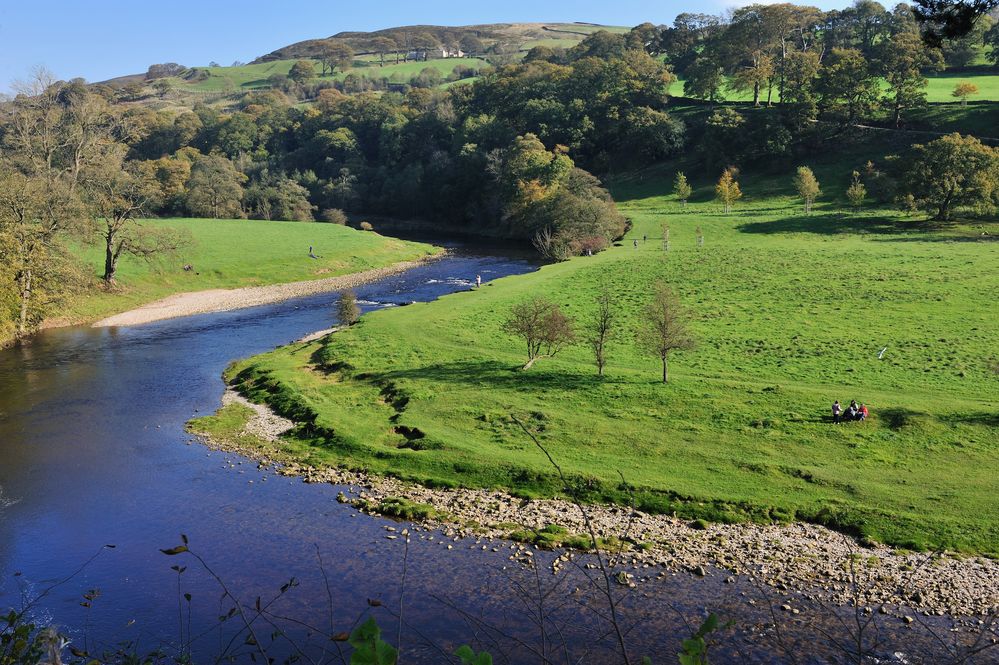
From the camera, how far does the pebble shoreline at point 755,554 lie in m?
20.4

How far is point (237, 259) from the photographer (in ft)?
265

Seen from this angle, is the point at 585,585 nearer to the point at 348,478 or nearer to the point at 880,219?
the point at 348,478

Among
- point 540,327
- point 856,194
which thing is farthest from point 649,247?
point 540,327

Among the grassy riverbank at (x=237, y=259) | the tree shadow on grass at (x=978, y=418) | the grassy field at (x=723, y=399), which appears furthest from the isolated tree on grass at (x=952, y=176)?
the grassy riverbank at (x=237, y=259)

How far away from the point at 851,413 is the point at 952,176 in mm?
54448

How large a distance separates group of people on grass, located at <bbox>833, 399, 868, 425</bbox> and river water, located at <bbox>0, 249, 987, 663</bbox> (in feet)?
39.1

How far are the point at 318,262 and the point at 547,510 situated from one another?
63.6 meters

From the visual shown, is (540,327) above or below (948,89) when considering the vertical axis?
below

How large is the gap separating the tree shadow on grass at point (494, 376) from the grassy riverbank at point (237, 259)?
108ft

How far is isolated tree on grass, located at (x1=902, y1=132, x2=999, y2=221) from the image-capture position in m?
71.1

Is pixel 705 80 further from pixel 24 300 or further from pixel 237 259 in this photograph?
pixel 24 300

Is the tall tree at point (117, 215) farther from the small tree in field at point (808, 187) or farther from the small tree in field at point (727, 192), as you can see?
the small tree in field at point (808, 187)

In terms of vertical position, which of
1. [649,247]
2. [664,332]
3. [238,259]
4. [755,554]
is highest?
[664,332]

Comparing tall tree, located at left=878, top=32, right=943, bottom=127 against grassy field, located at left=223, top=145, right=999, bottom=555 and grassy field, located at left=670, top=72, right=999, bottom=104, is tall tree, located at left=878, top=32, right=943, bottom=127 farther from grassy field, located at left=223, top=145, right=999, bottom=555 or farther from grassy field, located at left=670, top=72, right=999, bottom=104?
grassy field, located at left=223, top=145, right=999, bottom=555
